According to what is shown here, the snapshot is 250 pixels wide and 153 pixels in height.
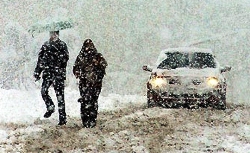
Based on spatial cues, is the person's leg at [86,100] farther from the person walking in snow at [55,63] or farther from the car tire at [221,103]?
the car tire at [221,103]

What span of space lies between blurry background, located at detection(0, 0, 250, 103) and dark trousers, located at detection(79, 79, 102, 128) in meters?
47.3

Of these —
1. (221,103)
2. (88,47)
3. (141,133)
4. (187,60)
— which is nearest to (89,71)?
(88,47)

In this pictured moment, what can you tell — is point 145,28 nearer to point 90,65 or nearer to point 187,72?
point 187,72

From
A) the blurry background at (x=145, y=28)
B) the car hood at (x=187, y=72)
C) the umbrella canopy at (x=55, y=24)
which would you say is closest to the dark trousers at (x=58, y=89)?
the umbrella canopy at (x=55, y=24)

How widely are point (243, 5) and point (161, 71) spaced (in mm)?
67221

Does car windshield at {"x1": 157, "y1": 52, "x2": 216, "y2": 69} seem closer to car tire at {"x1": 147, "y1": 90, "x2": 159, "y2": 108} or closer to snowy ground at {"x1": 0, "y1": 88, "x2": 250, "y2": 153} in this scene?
car tire at {"x1": 147, "y1": 90, "x2": 159, "y2": 108}

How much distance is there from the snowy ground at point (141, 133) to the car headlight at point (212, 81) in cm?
63

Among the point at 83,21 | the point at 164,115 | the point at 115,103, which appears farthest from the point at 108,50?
the point at 164,115

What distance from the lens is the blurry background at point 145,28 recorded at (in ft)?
216

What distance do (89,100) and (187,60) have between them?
14.4ft

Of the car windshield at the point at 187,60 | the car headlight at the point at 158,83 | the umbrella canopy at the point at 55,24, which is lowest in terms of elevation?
the car headlight at the point at 158,83

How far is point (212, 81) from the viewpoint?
43.4 feet

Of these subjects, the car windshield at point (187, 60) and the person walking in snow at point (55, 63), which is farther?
the car windshield at point (187, 60)

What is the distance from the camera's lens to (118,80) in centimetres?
6053
